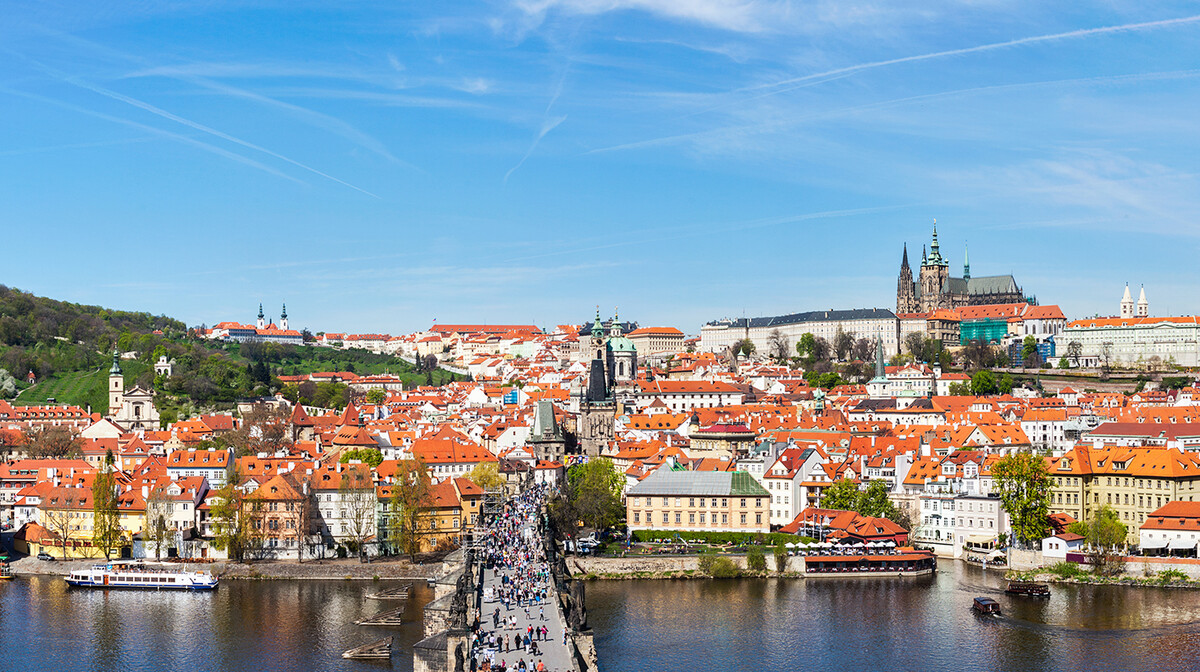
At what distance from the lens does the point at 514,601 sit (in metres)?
32.6

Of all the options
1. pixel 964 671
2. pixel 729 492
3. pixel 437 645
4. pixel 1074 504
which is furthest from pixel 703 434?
pixel 437 645

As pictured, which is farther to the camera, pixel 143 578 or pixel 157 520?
pixel 157 520

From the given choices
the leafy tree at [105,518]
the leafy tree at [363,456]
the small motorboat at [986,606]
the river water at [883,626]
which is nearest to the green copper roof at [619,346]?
the leafy tree at [363,456]

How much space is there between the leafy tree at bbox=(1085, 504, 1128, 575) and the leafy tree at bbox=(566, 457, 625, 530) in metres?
18.7

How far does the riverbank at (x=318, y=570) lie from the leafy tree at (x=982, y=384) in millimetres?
69209

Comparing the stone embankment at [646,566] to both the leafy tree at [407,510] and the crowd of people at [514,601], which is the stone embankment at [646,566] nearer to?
the crowd of people at [514,601]

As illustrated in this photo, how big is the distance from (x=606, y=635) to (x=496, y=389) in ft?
266

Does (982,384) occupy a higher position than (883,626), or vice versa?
(982,384)

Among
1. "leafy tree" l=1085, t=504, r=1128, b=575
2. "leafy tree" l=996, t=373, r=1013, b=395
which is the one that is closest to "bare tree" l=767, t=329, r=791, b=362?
"leafy tree" l=996, t=373, r=1013, b=395

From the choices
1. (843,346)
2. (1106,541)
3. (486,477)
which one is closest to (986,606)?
(1106,541)

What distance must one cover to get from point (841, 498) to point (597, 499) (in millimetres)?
9897

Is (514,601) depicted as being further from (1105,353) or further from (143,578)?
(1105,353)

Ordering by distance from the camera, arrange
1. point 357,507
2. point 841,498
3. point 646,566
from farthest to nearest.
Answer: point 841,498
point 357,507
point 646,566

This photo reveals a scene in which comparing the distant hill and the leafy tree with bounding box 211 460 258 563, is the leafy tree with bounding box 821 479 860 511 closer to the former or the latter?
the leafy tree with bounding box 211 460 258 563
